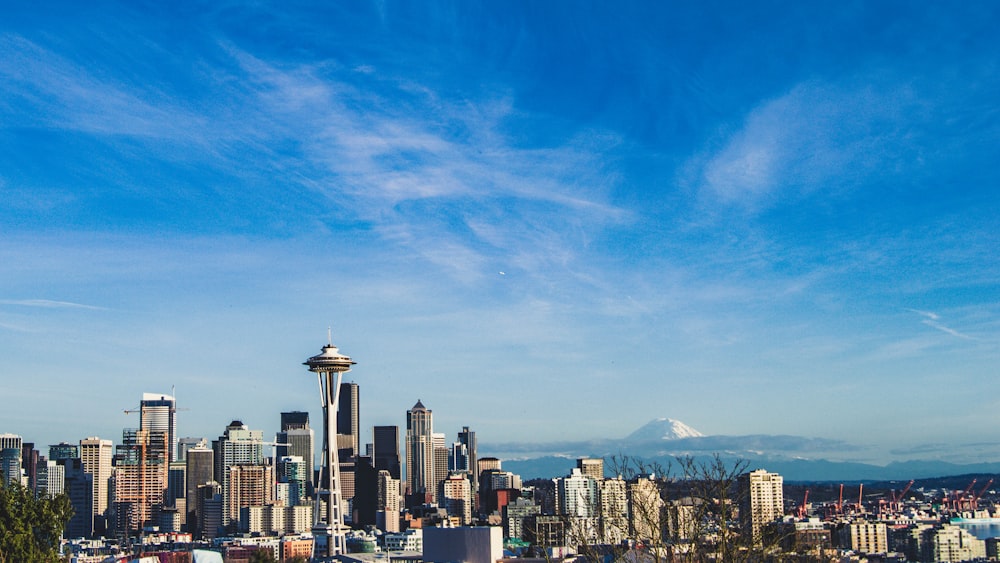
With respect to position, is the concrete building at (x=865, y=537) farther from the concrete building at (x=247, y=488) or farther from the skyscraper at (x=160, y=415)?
the skyscraper at (x=160, y=415)

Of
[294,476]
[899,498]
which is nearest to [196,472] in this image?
[294,476]

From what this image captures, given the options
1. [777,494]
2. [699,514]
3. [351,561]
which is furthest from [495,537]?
[777,494]

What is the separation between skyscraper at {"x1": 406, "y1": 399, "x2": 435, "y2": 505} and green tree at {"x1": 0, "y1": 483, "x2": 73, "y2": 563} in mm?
142077

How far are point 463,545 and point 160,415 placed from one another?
5622 inches

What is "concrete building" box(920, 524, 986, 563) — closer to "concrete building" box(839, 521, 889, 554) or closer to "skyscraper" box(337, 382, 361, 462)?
"concrete building" box(839, 521, 889, 554)

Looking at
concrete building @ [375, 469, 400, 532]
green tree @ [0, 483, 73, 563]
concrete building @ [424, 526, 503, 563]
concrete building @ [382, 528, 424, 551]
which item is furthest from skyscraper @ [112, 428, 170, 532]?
green tree @ [0, 483, 73, 563]

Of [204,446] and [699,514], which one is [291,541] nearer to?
[204,446]

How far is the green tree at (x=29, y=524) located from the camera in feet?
49.8

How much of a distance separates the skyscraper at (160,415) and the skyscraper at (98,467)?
11283mm

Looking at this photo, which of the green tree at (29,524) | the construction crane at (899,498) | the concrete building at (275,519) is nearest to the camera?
the green tree at (29,524)

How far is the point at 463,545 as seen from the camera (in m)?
26.6

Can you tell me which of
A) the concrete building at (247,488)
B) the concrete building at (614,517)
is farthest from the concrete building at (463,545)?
the concrete building at (247,488)

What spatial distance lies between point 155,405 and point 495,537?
143464 mm

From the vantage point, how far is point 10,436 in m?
142
